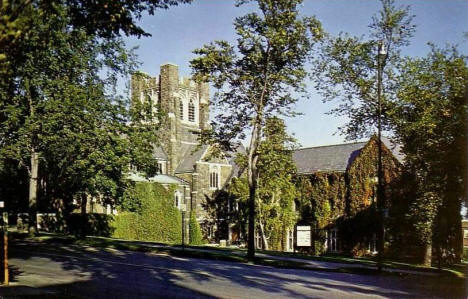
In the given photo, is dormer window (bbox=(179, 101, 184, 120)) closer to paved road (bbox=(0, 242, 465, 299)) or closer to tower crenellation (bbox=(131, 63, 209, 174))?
tower crenellation (bbox=(131, 63, 209, 174))

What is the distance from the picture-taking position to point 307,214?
1730 inches

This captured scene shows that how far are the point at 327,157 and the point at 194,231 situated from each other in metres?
16.0

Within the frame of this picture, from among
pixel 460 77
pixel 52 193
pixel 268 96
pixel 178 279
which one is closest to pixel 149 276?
pixel 178 279

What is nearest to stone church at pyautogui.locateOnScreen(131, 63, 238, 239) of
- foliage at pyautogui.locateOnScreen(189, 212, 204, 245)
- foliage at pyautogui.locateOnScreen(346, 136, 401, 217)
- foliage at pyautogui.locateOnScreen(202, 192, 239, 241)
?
foliage at pyautogui.locateOnScreen(202, 192, 239, 241)

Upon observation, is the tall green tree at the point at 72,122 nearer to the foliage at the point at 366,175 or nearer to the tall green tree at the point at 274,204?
the tall green tree at the point at 274,204

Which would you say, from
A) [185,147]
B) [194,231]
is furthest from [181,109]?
[194,231]

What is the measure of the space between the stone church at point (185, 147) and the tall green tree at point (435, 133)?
21.1m

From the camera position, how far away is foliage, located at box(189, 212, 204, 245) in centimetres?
5022

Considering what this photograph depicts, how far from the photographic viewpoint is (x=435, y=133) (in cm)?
2350

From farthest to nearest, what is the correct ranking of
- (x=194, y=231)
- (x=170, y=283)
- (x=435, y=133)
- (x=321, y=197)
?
(x=194, y=231) < (x=321, y=197) < (x=435, y=133) < (x=170, y=283)

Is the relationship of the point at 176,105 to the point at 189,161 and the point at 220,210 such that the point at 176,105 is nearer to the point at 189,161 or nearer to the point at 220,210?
the point at 189,161

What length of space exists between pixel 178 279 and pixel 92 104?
17.1 metres

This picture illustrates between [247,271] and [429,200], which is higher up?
[429,200]

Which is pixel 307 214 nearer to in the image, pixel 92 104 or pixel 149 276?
pixel 92 104
